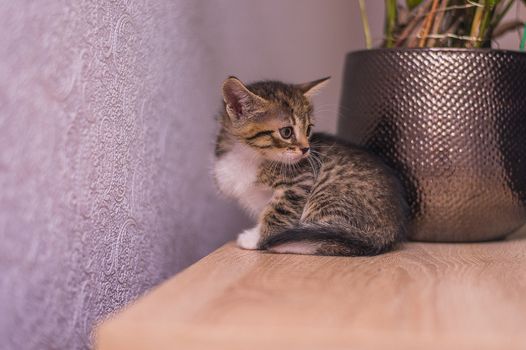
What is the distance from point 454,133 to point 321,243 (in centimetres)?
31

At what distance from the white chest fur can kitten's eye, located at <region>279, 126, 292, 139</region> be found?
0.06m

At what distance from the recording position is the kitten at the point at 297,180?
0.92m

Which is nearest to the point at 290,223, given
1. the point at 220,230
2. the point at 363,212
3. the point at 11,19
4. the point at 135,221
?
the point at 363,212

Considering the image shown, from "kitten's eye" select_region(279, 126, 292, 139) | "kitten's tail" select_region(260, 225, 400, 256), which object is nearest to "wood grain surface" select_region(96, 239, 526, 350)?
"kitten's tail" select_region(260, 225, 400, 256)

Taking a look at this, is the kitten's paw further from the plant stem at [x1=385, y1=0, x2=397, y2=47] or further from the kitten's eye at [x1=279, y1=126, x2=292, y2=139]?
the plant stem at [x1=385, y1=0, x2=397, y2=47]

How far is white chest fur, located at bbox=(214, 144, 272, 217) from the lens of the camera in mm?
1045

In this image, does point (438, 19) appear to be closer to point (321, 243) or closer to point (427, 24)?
point (427, 24)

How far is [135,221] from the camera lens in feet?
3.01

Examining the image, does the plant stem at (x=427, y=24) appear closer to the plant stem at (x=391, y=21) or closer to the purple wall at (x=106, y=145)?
the plant stem at (x=391, y=21)

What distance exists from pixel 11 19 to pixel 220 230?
2.66ft

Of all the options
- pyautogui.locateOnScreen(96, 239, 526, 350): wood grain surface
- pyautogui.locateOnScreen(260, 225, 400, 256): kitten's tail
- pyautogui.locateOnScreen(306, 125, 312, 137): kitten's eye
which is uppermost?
pyautogui.locateOnScreen(306, 125, 312, 137): kitten's eye

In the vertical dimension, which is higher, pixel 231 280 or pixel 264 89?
pixel 264 89

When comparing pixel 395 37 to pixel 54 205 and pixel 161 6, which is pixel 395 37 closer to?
pixel 161 6

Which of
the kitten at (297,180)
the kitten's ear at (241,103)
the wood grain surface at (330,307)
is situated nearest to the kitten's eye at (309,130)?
the kitten at (297,180)
